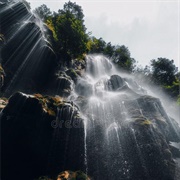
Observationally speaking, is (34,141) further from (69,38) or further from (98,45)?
(98,45)

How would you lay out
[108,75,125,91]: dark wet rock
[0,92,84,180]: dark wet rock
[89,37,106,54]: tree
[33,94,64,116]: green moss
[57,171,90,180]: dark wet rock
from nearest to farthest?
[57,171,90,180]: dark wet rock
[0,92,84,180]: dark wet rock
[33,94,64,116]: green moss
[108,75,125,91]: dark wet rock
[89,37,106,54]: tree

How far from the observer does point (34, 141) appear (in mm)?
15367

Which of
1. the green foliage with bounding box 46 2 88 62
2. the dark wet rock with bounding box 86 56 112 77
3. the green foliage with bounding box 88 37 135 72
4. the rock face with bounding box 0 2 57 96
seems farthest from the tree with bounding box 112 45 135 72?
the rock face with bounding box 0 2 57 96

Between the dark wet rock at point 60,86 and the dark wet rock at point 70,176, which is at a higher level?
the dark wet rock at point 60,86

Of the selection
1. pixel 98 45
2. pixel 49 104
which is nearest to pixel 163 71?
pixel 98 45

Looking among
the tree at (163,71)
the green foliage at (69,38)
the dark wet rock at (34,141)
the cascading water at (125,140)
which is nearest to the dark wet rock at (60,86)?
the cascading water at (125,140)

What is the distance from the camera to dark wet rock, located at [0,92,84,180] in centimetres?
1494

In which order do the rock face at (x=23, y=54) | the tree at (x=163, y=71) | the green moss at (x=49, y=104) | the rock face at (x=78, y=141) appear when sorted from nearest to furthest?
the rock face at (x=78, y=141) → the green moss at (x=49, y=104) → the rock face at (x=23, y=54) → the tree at (x=163, y=71)

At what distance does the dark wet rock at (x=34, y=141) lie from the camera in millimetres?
14938

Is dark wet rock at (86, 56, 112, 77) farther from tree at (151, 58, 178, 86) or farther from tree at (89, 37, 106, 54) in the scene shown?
tree at (151, 58, 178, 86)

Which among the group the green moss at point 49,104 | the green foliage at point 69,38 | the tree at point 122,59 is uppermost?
the tree at point 122,59

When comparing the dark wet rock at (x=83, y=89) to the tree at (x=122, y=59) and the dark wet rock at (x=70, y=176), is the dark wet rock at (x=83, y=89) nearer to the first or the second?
the dark wet rock at (x=70, y=176)

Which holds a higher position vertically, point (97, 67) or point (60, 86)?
point (97, 67)

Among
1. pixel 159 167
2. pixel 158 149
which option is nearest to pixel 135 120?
pixel 158 149
